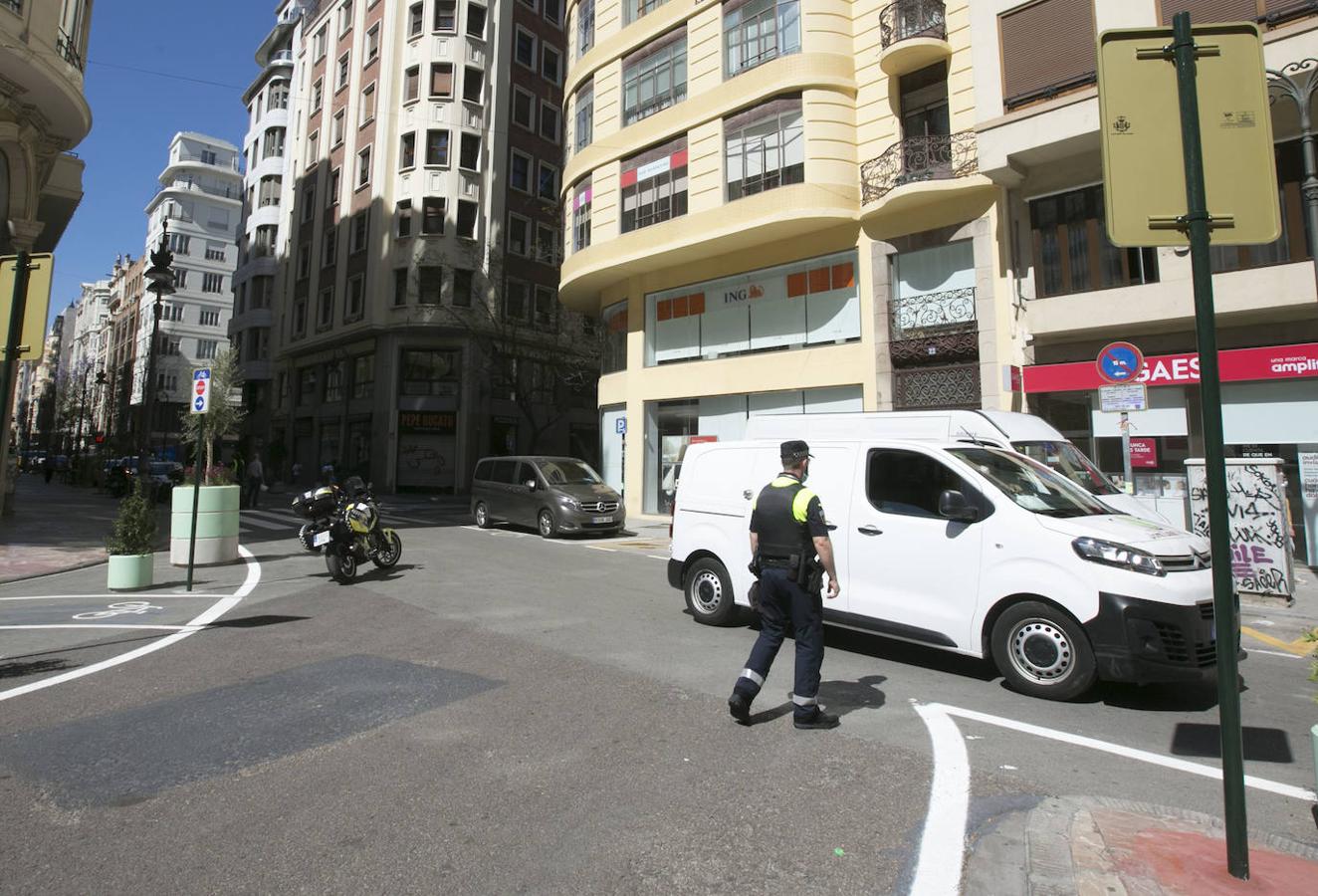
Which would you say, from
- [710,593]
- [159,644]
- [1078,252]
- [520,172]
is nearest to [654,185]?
[1078,252]

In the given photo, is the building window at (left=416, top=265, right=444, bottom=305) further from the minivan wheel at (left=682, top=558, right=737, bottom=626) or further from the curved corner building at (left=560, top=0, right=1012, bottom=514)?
the minivan wheel at (left=682, top=558, right=737, bottom=626)

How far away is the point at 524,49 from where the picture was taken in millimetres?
38656

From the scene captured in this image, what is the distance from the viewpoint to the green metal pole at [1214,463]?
2.54m

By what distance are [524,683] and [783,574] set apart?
2.21 meters

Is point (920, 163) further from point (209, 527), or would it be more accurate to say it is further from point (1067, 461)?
point (209, 527)

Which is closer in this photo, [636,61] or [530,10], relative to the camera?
[636,61]

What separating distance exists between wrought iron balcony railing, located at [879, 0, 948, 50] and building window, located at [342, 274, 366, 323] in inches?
1136

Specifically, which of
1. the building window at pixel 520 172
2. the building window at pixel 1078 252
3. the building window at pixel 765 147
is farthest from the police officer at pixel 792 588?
the building window at pixel 520 172

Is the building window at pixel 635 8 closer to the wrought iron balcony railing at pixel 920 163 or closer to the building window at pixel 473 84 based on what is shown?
the wrought iron balcony railing at pixel 920 163

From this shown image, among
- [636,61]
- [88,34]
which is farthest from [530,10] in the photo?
[88,34]

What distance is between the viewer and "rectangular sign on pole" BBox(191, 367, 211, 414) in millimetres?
10094

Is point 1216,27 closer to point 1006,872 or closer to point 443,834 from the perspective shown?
point 1006,872

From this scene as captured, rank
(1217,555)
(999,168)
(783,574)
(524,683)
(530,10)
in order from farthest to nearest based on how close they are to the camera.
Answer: (530,10), (999,168), (524,683), (783,574), (1217,555)

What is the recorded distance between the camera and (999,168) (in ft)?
48.2
